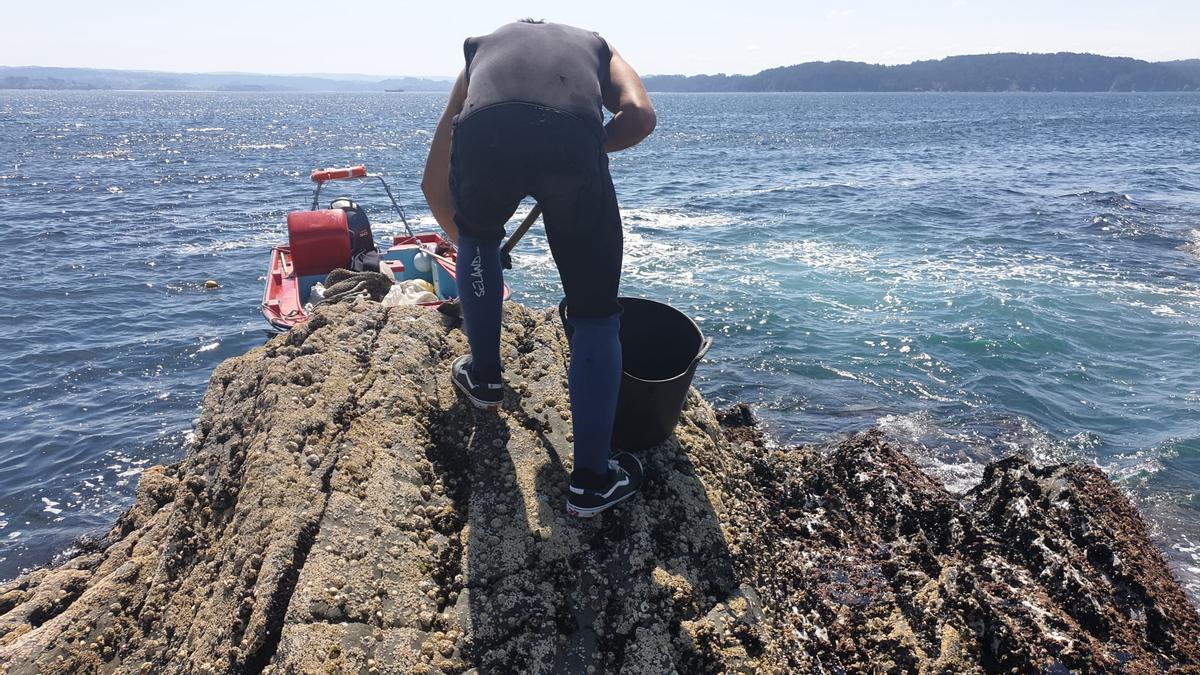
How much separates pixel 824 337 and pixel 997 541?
21.3 ft

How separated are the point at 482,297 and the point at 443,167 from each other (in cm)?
78

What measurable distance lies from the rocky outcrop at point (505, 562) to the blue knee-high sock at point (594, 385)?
→ 347 mm

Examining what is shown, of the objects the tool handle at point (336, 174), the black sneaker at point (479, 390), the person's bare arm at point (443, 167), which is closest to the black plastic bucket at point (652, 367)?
the black sneaker at point (479, 390)

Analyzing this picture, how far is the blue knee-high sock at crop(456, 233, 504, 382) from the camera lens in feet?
11.8

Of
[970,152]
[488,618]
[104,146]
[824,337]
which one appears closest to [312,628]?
[488,618]

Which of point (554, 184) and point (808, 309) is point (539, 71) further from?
point (808, 309)

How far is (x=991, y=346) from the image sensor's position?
11.1 metres

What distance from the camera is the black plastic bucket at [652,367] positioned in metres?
3.75

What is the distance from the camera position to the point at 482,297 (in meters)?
3.70

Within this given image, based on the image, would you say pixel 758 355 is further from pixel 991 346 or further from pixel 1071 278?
pixel 1071 278

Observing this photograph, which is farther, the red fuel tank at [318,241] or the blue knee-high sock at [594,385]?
the red fuel tank at [318,241]

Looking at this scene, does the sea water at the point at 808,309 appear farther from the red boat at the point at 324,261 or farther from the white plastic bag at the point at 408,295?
the white plastic bag at the point at 408,295

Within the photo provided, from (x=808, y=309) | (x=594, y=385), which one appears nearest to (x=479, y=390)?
(x=594, y=385)

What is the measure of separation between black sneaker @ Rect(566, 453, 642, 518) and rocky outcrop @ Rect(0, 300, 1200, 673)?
0.27 feet
